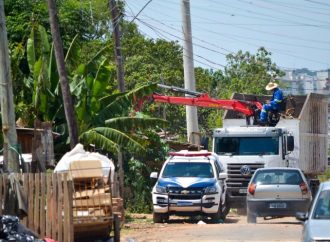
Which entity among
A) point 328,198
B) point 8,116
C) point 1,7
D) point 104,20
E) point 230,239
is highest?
point 104,20

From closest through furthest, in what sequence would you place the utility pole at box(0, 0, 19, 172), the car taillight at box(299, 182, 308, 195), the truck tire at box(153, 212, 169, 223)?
1. the utility pole at box(0, 0, 19, 172)
2. the car taillight at box(299, 182, 308, 195)
3. the truck tire at box(153, 212, 169, 223)

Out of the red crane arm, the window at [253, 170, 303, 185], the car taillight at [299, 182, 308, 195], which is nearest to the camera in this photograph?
the car taillight at [299, 182, 308, 195]

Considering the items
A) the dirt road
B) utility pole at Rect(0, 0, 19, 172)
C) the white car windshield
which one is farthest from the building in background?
the white car windshield

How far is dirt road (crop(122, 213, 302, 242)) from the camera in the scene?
21328 millimetres

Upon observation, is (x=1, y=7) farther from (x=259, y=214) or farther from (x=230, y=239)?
(x=259, y=214)

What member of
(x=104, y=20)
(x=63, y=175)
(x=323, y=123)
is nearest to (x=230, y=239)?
(x=63, y=175)

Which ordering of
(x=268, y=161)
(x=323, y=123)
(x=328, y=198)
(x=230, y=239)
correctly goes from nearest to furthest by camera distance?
1. (x=328, y=198)
2. (x=230, y=239)
3. (x=268, y=161)
4. (x=323, y=123)

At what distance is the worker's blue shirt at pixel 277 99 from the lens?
32031 millimetres

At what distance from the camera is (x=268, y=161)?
31.1m

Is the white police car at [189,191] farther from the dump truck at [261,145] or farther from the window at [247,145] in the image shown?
the window at [247,145]

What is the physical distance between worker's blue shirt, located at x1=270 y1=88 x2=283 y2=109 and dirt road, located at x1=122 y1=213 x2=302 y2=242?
278 inches

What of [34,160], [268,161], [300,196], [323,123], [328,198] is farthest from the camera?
[323,123]

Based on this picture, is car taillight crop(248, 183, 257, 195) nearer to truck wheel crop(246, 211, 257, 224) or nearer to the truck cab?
truck wheel crop(246, 211, 257, 224)

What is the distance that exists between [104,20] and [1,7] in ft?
126
